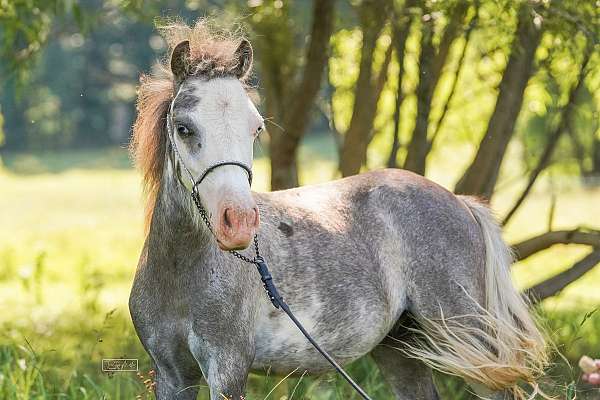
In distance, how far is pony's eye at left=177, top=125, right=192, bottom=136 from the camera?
3446mm

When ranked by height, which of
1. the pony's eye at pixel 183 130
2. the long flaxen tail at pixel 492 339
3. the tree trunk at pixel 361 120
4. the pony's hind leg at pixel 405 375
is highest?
the pony's eye at pixel 183 130

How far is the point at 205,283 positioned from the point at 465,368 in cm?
132

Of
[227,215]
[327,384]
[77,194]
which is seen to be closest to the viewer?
[227,215]

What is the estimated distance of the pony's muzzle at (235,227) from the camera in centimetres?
320

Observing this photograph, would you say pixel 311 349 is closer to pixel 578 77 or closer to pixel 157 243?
pixel 157 243

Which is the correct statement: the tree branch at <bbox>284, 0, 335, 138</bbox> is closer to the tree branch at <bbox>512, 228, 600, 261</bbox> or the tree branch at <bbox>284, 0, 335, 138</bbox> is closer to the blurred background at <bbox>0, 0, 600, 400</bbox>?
the blurred background at <bbox>0, 0, 600, 400</bbox>

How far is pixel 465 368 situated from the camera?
4.29m

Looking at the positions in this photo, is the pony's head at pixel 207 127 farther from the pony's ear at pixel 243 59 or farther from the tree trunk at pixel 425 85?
the tree trunk at pixel 425 85

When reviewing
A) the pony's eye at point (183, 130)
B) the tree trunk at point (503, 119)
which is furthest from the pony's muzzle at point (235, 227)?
the tree trunk at point (503, 119)

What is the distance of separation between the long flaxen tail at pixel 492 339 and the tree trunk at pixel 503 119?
197 centimetres

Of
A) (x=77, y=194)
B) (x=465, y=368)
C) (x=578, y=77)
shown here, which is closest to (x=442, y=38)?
(x=578, y=77)

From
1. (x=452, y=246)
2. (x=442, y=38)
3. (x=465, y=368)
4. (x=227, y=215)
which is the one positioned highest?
(x=442, y=38)

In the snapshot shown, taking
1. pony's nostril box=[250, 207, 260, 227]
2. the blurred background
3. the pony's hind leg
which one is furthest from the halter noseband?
the pony's hind leg

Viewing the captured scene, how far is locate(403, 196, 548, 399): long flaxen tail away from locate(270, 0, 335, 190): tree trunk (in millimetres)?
2620
